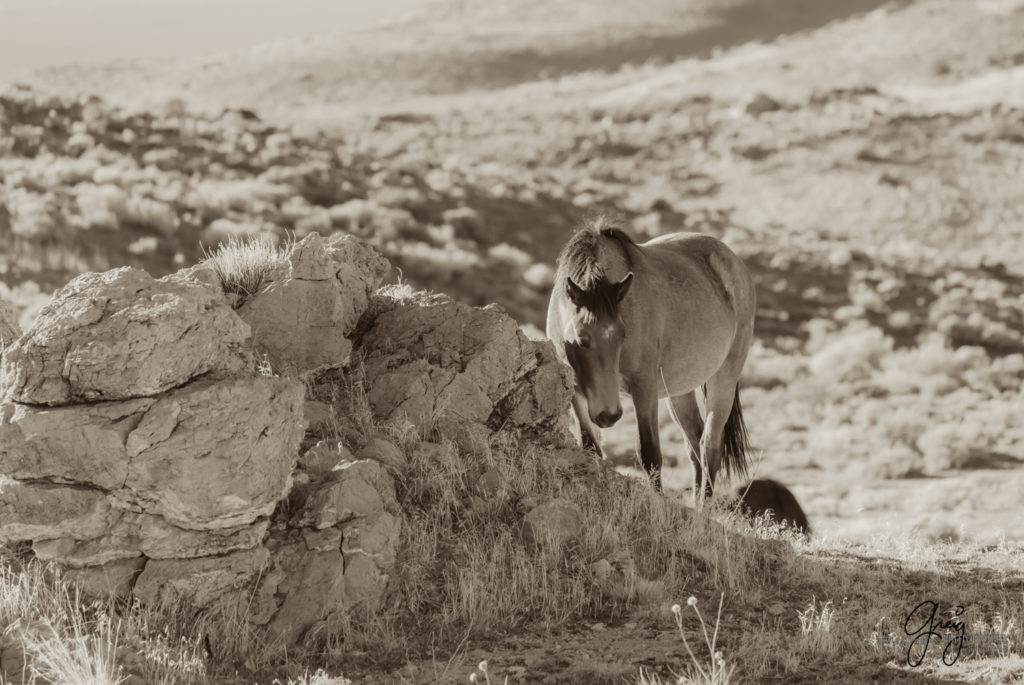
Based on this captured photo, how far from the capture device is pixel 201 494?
5.85m

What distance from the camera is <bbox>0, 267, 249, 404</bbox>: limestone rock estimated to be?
19.7ft

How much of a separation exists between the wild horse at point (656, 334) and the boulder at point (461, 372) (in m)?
0.32

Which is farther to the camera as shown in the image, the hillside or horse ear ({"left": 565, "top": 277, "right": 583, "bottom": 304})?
the hillside

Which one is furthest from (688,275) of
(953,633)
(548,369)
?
(953,633)

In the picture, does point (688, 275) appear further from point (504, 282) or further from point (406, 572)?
point (504, 282)

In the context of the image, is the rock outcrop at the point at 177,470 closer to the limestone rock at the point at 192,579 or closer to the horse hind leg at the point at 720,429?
the limestone rock at the point at 192,579

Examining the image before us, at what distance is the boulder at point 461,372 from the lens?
321 inches

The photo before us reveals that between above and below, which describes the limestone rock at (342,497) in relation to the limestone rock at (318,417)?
below

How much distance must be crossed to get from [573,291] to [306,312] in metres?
2.01

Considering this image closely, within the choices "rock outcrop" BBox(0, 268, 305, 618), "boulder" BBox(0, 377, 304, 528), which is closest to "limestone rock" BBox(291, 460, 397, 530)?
"rock outcrop" BBox(0, 268, 305, 618)

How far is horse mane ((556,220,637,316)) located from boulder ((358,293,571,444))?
2.19ft

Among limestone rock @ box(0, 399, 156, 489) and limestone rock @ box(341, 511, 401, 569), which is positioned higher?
limestone rock @ box(0, 399, 156, 489)

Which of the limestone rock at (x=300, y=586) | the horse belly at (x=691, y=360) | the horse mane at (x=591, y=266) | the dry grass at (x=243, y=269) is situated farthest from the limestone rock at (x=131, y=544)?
the horse belly at (x=691, y=360)

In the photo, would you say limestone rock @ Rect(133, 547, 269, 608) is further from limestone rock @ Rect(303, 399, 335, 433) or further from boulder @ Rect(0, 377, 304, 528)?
limestone rock @ Rect(303, 399, 335, 433)
